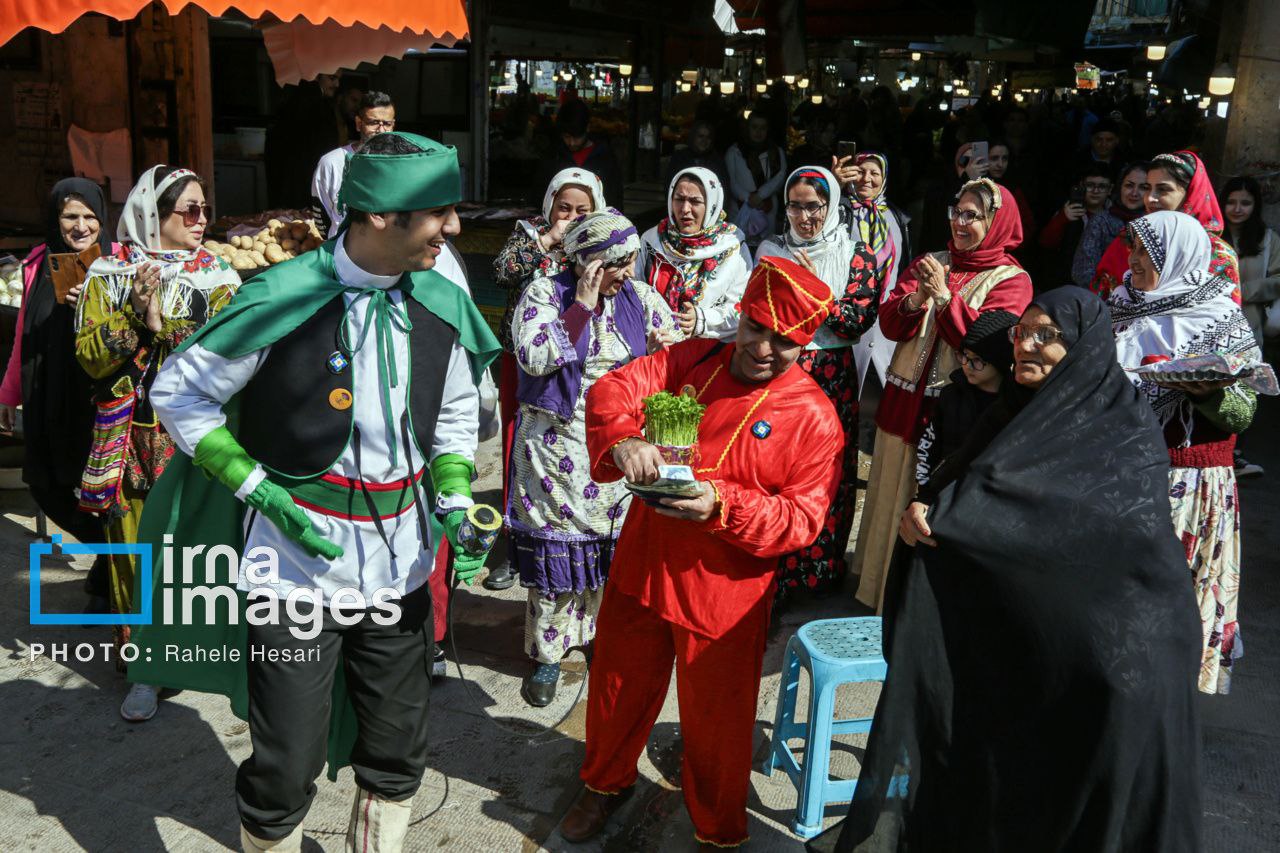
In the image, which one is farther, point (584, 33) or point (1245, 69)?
point (584, 33)

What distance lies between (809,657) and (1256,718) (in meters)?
1.94

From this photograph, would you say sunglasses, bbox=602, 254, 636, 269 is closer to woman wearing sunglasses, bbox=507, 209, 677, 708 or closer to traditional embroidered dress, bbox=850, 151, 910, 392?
woman wearing sunglasses, bbox=507, 209, 677, 708

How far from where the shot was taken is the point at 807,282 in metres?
2.91

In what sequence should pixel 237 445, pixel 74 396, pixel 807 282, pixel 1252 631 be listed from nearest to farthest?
1. pixel 237 445
2. pixel 807 282
3. pixel 74 396
4. pixel 1252 631

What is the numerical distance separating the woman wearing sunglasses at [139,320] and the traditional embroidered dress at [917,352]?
2.60 m

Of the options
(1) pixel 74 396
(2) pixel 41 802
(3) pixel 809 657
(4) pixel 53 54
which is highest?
(4) pixel 53 54

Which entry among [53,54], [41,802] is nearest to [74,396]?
[41,802]

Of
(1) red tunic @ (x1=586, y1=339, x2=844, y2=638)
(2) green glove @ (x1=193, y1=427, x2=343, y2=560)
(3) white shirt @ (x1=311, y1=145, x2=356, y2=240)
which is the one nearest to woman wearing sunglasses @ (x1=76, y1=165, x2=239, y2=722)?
(3) white shirt @ (x1=311, y1=145, x2=356, y2=240)

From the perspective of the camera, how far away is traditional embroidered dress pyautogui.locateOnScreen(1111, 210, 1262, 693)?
149 inches

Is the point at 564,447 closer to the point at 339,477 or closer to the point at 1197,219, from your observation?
the point at 339,477

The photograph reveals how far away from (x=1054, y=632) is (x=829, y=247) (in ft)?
8.22

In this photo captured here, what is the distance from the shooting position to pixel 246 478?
2559 mm

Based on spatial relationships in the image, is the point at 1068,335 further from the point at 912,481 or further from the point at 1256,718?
the point at 1256,718

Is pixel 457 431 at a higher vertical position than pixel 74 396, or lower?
higher
